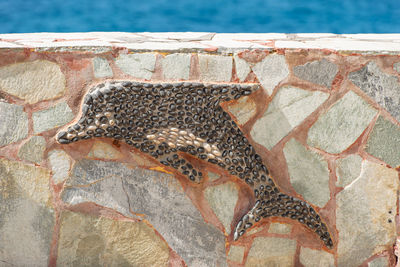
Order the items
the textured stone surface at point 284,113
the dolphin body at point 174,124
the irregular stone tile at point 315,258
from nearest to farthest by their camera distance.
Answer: the dolphin body at point 174,124
the textured stone surface at point 284,113
the irregular stone tile at point 315,258

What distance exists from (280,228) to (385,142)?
0.68m

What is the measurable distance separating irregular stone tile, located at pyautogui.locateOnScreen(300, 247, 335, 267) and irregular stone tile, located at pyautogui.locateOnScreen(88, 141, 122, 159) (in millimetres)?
1069

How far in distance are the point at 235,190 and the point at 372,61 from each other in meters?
0.92

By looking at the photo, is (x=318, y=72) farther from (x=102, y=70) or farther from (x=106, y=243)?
(x=106, y=243)

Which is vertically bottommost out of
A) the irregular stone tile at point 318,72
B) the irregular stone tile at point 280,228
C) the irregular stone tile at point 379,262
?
the irregular stone tile at point 379,262

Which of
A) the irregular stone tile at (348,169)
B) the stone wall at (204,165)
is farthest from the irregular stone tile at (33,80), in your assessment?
the irregular stone tile at (348,169)

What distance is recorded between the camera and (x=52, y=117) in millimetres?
2285

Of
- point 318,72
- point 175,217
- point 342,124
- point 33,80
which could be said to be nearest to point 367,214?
point 342,124

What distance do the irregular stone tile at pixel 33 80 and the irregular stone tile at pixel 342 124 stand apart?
127cm

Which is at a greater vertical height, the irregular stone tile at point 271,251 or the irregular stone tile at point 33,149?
the irregular stone tile at point 33,149

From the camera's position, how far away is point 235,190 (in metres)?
2.38

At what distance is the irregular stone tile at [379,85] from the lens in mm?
2318

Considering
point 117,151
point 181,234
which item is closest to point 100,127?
point 117,151

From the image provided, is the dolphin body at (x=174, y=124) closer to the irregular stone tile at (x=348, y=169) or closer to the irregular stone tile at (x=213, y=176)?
the irregular stone tile at (x=213, y=176)
